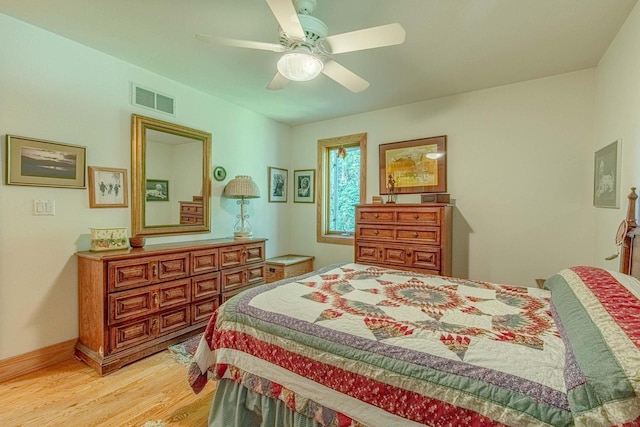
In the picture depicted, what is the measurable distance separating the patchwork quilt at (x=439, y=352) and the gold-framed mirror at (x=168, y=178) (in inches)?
70.7

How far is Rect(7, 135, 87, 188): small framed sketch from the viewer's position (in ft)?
7.00

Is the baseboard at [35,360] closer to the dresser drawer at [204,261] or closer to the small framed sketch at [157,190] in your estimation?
the dresser drawer at [204,261]

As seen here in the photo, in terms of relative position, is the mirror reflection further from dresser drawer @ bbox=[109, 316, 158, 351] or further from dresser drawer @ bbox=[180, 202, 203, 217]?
dresser drawer @ bbox=[109, 316, 158, 351]

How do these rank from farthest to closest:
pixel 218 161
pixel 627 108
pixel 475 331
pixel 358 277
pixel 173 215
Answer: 1. pixel 218 161
2. pixel 173 215
3. pixel 358 277
4. pixel 627 108
5. pixel 475 331

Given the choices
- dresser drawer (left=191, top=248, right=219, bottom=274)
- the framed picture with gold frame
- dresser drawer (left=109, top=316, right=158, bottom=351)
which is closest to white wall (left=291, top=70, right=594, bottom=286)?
the framed picture with gold frame

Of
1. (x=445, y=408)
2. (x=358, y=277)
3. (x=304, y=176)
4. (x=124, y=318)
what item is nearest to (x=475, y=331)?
(x=445, y=408)

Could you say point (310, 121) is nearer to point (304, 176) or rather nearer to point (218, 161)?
point (304, 176)

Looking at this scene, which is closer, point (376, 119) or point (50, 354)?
point (50, 354)

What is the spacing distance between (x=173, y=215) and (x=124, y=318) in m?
1.16

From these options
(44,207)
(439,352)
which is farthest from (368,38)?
(44,207)

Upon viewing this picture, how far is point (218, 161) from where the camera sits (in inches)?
141

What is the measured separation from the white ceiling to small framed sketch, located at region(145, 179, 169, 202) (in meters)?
1.07

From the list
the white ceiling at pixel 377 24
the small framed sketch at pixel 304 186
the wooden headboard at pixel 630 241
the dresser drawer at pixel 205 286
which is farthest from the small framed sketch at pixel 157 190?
the wooden headboard at pixel 630 241

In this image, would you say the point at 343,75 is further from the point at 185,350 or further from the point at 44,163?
the point at 185,350
